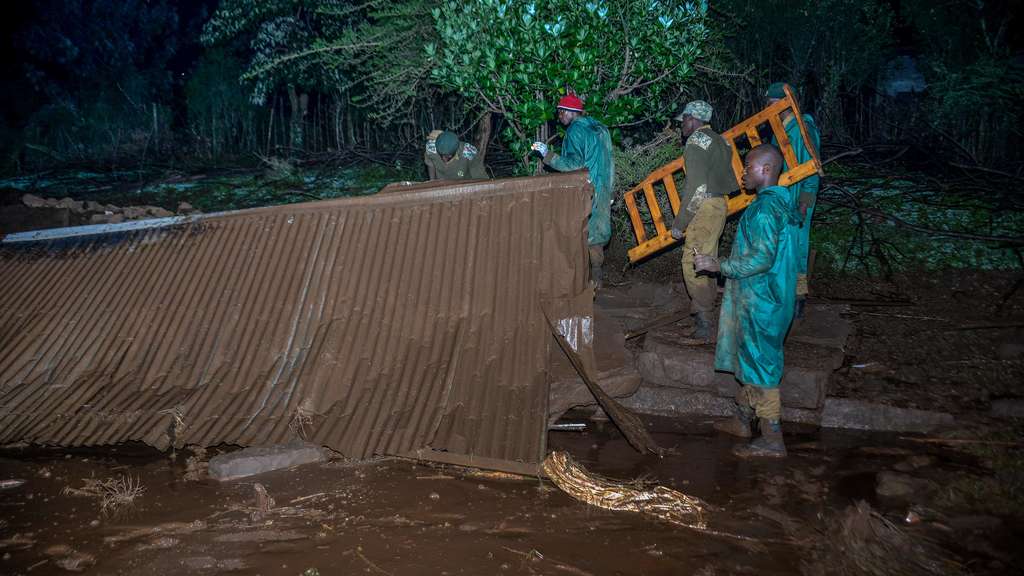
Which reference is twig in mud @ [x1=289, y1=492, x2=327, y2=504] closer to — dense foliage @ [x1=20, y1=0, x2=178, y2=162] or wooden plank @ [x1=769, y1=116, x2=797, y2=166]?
wooden plank @ [x1=769, y1=116, x2=797, y2=166]

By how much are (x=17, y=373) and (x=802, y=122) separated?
6532mm

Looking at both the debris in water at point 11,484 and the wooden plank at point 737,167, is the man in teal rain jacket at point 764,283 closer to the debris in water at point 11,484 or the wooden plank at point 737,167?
the wooden plank at point 737,167

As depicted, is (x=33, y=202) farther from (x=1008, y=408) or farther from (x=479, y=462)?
(x=1008, y=408)

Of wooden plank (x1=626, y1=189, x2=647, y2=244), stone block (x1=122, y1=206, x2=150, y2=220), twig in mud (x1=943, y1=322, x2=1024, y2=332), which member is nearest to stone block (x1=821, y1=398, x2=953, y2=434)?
twig in mud (x1=943, y1=322, x2=1024, y2=332)

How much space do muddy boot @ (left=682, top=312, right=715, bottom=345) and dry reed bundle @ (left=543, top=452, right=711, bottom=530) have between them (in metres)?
2.15

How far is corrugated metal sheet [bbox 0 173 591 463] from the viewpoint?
4.46 m

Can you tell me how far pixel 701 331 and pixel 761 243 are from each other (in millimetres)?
1596

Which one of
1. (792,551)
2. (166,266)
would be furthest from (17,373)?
(792,551)

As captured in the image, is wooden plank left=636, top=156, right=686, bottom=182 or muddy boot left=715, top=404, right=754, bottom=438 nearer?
muddy boot left=715, top=404, right=754, bottom=438

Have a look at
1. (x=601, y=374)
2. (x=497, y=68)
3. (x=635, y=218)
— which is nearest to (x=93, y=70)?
(x=497, y=68)

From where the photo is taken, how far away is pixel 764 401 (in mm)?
4613

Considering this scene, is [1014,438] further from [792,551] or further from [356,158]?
[356,158]

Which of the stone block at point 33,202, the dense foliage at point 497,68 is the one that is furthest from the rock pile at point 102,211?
the dense foliage at point 497,68

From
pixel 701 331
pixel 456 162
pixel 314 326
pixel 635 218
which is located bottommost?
pixel 701 331
